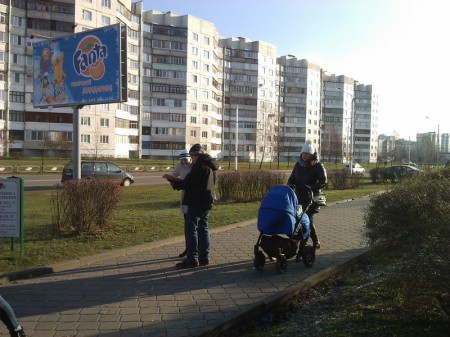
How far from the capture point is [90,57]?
13.6 meters

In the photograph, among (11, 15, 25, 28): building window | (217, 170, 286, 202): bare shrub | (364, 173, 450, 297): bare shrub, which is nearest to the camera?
(364, 173, 450, 297): bare shrub

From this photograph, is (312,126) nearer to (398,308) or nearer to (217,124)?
(217,124)

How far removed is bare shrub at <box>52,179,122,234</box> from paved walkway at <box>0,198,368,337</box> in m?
1.46

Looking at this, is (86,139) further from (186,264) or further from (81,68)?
(186,264)

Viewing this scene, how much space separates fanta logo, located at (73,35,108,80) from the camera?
1340 cm

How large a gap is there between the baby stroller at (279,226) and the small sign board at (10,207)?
3586mm

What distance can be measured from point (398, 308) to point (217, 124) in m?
92.3

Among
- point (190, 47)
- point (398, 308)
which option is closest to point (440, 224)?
point (398, 308)

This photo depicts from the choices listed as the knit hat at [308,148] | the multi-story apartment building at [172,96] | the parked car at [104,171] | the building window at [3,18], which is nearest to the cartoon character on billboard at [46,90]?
the knit hat at [308,148]

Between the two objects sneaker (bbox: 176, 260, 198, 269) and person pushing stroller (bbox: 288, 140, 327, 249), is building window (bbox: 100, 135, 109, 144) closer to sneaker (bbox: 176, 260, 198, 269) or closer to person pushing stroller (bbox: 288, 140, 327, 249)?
person pushing stroller (bbox: 288, 140, 327, 249)

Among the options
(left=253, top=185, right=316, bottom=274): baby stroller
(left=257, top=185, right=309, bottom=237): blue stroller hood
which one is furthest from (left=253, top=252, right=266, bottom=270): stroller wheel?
(left=257, top=185, right=309, bottom=237): blue stroller hood

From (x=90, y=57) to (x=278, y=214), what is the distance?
382 inches

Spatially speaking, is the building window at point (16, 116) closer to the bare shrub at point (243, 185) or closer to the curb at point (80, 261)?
the bare shrub at point (243, 185)

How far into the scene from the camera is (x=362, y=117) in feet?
463
